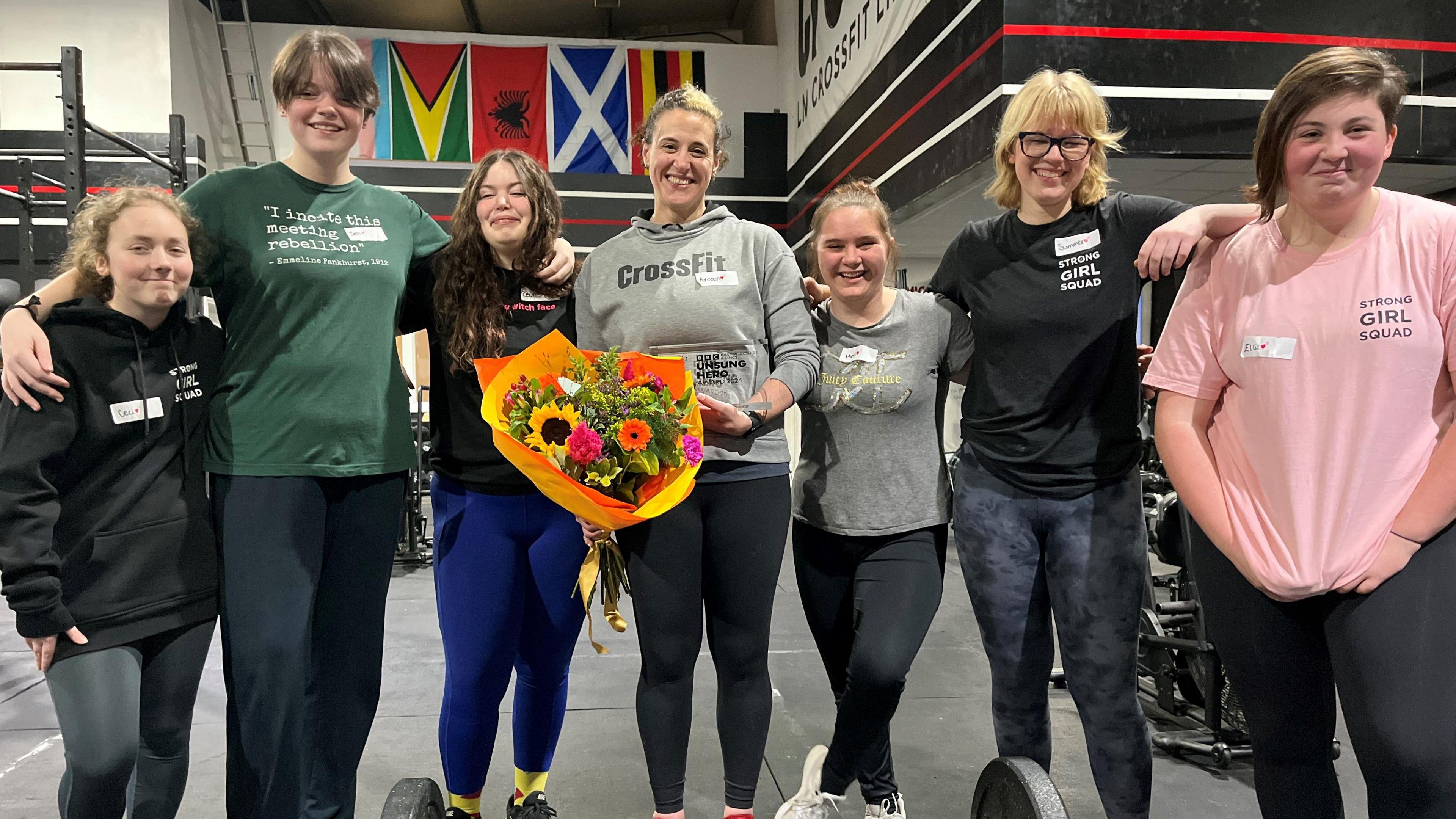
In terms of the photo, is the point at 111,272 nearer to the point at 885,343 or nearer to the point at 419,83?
the point at 885,343

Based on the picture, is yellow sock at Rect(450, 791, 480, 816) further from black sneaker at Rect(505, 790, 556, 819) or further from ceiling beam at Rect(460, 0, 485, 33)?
ceiling beam at Rect(460, 0, 485, 33)

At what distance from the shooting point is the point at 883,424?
2.03m

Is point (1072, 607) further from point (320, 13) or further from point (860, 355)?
point (320, 13)

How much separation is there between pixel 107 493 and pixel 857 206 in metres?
1.62

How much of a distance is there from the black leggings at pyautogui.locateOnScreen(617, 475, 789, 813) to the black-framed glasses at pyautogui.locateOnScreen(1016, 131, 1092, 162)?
0.85m

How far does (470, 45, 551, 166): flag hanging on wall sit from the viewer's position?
10539 mm

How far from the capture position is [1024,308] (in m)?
1.88

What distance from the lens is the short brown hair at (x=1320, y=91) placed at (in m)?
1.38

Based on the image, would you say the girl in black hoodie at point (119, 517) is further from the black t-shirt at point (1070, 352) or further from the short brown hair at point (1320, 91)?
the short brown hair at point (1320, 91)

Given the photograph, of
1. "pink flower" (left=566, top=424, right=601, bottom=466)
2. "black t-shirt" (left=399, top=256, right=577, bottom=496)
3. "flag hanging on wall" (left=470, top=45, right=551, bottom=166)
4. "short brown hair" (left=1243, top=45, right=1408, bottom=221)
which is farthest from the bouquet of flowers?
"flag hanging on wall" (left=470, top=45, right=551, bottom=166)

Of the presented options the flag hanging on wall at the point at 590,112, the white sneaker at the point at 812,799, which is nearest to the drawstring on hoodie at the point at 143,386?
the white sneaker at the point at 812,799

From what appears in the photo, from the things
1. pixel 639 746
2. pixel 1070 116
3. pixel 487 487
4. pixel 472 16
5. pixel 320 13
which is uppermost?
pixel 472 16

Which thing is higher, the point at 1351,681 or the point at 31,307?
the point at 31,307

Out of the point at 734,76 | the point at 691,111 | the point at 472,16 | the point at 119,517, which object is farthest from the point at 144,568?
the point at 472,16
